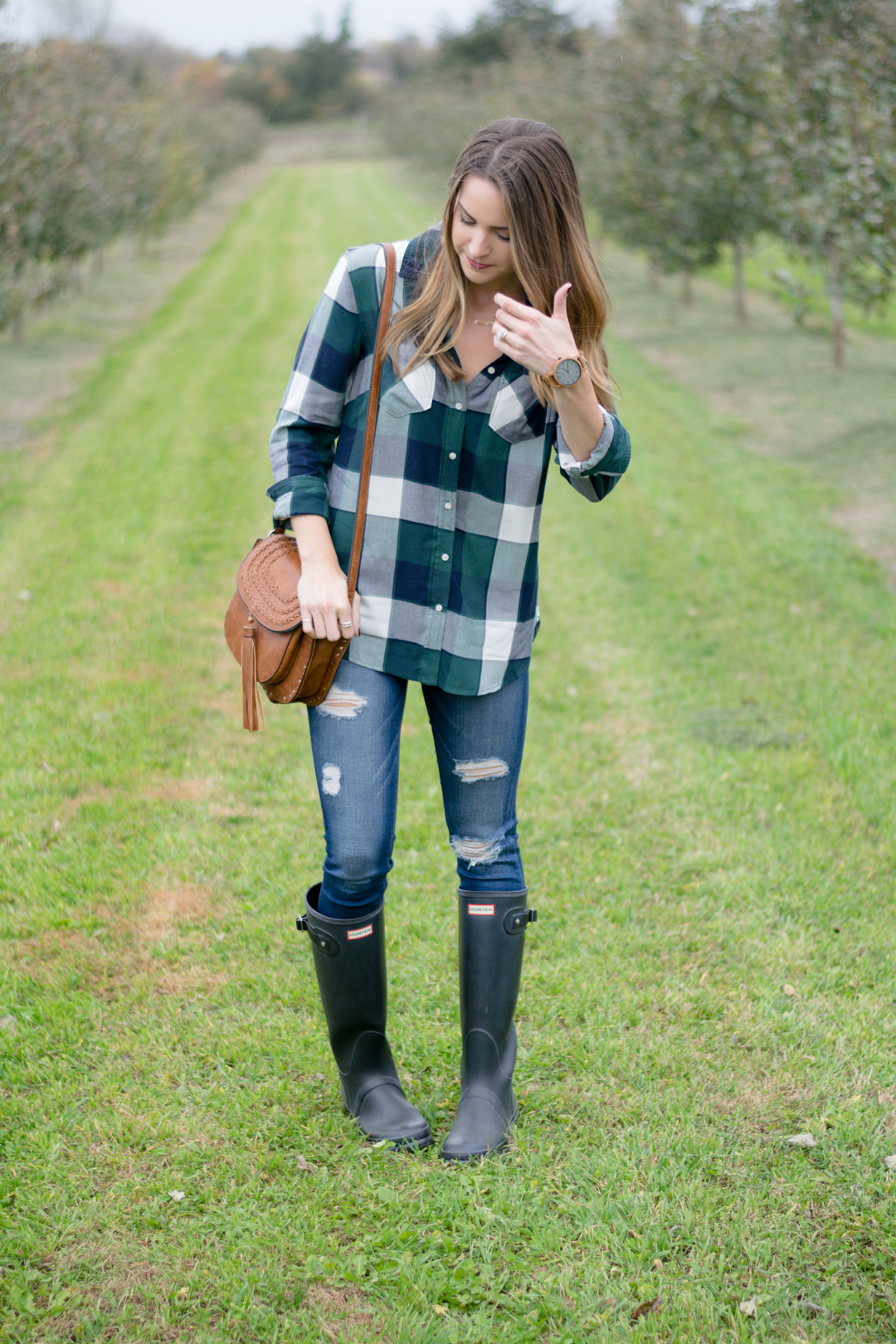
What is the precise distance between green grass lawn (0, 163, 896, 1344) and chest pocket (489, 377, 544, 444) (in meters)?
1.50

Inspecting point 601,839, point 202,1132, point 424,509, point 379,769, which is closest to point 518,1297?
point 202,1132

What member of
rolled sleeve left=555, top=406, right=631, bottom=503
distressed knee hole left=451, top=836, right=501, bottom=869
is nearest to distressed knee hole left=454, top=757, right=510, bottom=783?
distressed knee hole left=451, top=836, right=501, bottom=869

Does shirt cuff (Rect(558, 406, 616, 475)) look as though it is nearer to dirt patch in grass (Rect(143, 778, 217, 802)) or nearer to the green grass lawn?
the green grass lawn

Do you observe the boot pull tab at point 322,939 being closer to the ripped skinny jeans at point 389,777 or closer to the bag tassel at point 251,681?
the ripped skinny jeans at point 389,777

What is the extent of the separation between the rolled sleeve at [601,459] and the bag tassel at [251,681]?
68 centimetres

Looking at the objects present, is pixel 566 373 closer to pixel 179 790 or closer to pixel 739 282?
pixel 179 790

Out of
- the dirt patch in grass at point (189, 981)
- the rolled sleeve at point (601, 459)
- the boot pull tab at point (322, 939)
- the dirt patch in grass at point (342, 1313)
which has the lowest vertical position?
the dirt patch in grass at point (189, 981)

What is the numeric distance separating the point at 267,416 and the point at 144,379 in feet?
7.48

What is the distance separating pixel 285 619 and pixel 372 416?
0.42 meters

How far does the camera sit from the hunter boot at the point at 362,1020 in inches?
92.3

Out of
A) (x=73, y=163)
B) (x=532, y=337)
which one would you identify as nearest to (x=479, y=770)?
(x=532, y=337)

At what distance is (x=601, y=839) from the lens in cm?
371

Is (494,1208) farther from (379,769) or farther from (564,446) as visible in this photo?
(564,446)

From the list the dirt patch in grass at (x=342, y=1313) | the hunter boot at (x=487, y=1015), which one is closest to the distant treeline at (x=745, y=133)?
the hunter boot at (x=487, y=1015)
